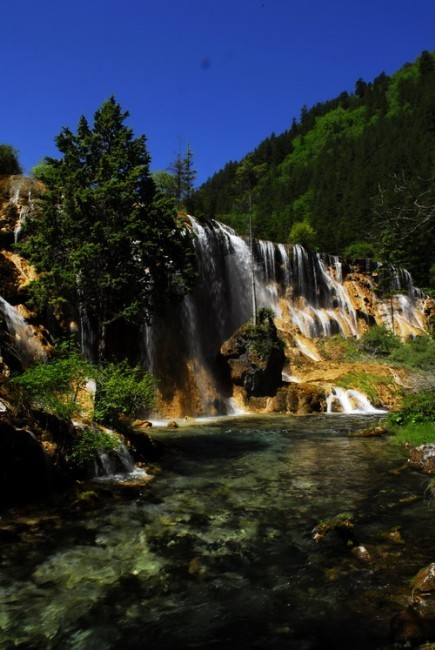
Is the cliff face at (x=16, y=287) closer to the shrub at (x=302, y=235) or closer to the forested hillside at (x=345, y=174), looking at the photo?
the forested hillside at (x=345, y=174)

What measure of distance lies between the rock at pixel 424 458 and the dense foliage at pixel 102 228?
10.5 meters

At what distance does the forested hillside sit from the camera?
5324cm

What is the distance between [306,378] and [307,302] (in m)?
15.7

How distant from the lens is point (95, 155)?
19172 mm

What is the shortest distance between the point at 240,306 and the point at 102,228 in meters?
19.7

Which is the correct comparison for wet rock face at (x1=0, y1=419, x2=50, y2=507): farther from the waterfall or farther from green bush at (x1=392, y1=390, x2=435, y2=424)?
green bush at (x1=392, y1=390, x2=435, y2=424)

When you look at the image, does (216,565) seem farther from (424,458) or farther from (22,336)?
(22,336)

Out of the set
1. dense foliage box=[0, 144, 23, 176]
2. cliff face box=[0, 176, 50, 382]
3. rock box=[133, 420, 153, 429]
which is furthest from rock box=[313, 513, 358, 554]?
dense foliage box=[0, 144, 23, 176]

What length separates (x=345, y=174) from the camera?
10312 centimetres

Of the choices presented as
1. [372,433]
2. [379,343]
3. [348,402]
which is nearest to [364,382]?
[348,402]

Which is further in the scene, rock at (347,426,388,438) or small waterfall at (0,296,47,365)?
small waterfall at (0,296,47,365)

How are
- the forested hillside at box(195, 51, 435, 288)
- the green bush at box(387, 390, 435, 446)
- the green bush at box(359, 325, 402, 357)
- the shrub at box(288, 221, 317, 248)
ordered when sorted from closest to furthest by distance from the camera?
the green bush at box(387, 390, 435, 446)
the green bush at box(359, 325, 402, 357)
the forested hillside at box(195, 51, 435, 288)
the shrub at box(288, 221, 317, 248)

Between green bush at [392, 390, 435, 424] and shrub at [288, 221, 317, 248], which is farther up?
shrub at [288, 221, 317, 248]

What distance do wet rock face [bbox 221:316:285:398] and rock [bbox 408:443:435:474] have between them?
15.0m
